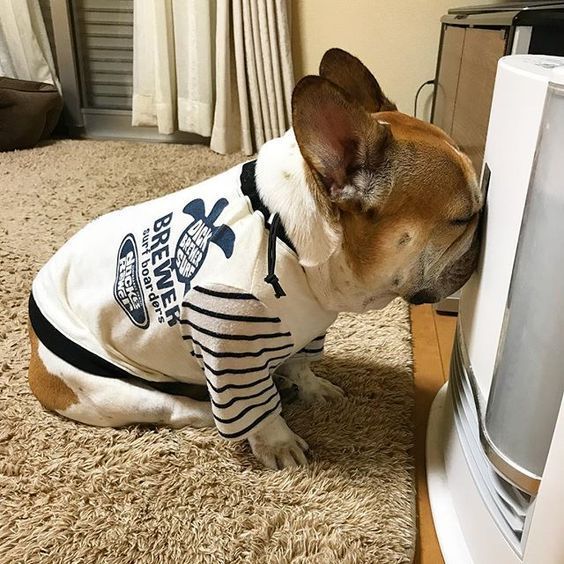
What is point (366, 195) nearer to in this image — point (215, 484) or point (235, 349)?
point (235, 349)

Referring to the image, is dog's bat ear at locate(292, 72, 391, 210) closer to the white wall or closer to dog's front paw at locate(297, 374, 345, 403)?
dog's front paw at locate(297, 374, 345, 403)

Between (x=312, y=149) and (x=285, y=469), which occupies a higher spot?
(x=312, y=149)

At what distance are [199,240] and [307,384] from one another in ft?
1.39

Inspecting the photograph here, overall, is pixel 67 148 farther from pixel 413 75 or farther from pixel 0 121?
pixel 413 75

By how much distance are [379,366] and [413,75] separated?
1792 mm

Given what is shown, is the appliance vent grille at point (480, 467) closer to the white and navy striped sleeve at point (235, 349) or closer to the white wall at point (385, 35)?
the white and navy striped sleeve at point (235, 349)

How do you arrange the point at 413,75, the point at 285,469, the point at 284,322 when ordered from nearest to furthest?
1. the point at 284,322
2. the point at 285,469
3. the point at 413,75

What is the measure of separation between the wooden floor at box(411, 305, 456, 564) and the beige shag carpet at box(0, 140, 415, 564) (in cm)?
3

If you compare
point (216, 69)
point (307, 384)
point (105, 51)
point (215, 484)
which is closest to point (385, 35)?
point (216, 69)

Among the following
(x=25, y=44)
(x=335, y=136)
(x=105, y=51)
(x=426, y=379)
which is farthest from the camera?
(x=105, y=51)

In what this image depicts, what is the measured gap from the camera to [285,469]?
3.44 feet

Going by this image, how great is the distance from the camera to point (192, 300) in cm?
93

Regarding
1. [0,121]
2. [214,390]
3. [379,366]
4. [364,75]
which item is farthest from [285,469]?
[0,121]

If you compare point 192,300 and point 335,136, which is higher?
point 335,136
